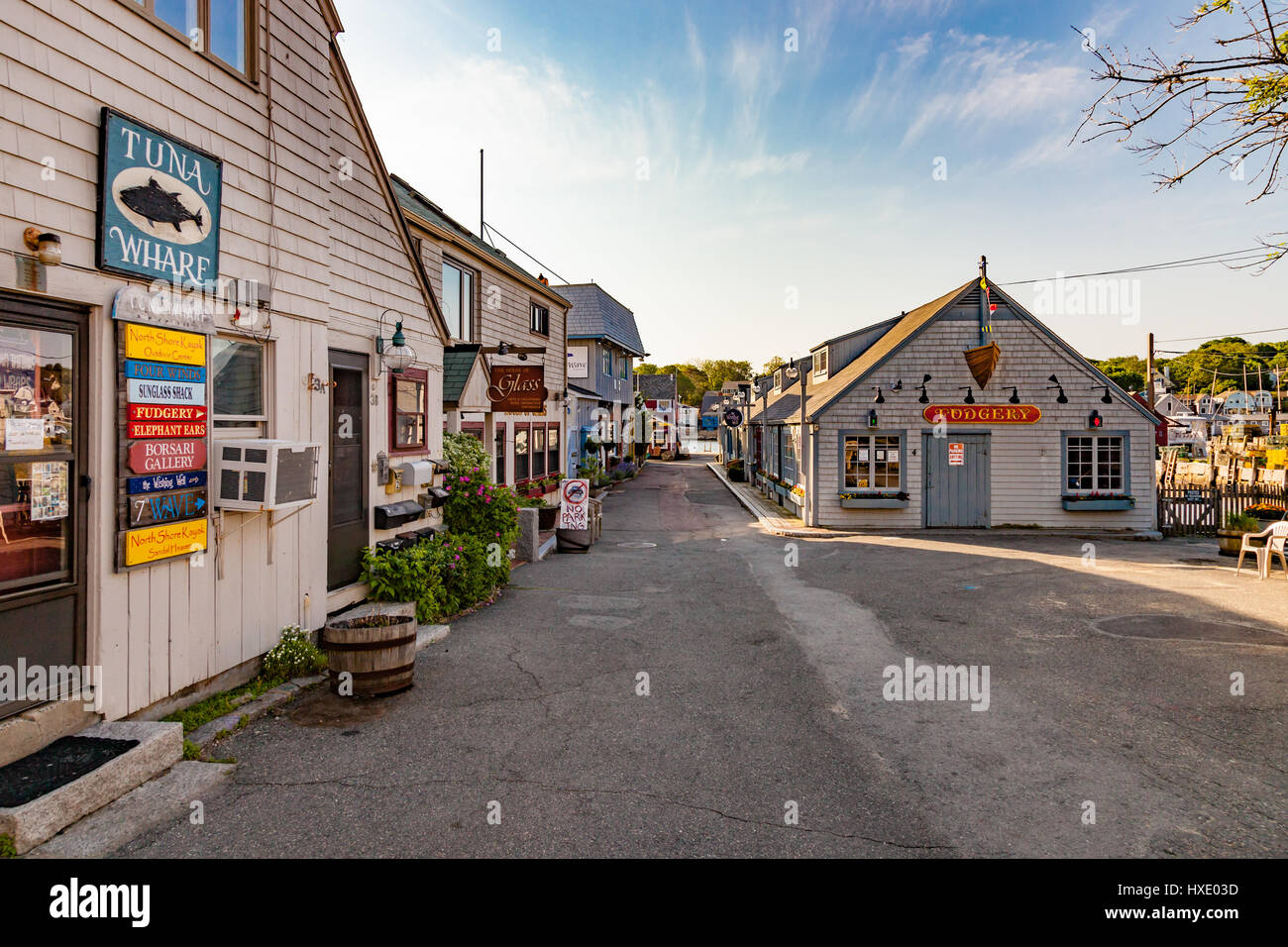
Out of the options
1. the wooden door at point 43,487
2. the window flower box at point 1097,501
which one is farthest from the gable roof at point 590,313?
the wooden door at point 43,487

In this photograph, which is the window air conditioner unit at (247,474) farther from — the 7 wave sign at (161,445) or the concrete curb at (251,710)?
the concrete curb at (251,710)

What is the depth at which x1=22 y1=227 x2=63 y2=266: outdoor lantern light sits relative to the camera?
430 centimetres

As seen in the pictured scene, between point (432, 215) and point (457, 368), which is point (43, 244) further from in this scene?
point (432, 215)

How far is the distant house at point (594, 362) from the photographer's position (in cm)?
2911

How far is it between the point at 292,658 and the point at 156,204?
415cm

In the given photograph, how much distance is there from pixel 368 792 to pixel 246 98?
618 cm

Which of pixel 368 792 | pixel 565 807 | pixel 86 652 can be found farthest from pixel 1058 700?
pixel 86 652

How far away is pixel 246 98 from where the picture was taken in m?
6.29

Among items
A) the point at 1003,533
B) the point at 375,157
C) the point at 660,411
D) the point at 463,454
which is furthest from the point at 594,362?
A: the point at 660,411

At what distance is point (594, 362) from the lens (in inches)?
1235

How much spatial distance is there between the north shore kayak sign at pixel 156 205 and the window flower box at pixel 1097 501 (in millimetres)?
20769
